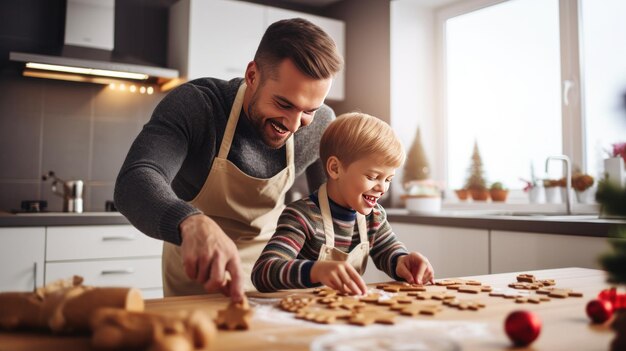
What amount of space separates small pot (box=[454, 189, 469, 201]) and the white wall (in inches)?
15.1

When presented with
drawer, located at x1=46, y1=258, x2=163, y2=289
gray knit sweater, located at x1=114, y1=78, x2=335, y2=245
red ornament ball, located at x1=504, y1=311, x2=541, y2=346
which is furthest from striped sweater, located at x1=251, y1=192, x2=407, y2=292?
drawer, located at x1=46, y1=258, x2=163, y2=289

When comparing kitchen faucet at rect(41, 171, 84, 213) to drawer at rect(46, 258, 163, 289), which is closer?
drawer at rect(46, 258, 163, 289)

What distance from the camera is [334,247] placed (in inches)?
53.5

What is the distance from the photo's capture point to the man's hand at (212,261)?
2.83 feet

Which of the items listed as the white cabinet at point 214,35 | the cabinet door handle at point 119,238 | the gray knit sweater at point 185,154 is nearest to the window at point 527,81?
the white cabinet at point 214,35

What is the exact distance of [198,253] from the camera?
882mm

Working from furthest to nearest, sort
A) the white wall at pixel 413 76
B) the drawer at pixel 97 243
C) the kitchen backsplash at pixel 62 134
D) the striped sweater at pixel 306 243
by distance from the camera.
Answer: the white wall at pixel 413 76 < the kitchen backsplash at pixel 62 134 < the drawer at pixel 97 243 < the striped sweater at pixel 306 243

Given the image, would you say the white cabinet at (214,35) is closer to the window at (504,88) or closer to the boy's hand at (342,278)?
the window at (504,88)

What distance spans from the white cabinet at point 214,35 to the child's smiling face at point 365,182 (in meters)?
2.11

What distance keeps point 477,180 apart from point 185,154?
2.25m

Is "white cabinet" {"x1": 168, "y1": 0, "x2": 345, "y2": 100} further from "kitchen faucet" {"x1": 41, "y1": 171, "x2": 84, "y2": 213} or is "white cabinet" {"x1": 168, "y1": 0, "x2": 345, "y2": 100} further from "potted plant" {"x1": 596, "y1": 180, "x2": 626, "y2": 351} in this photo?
"potted plant" {"x1": 596, "y1": 180, "x2": 626, "y2": 351}

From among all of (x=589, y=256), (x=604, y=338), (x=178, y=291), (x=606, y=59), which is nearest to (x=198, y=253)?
(x=604, y=338)

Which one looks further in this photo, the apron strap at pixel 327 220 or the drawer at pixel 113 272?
the drawer at pixel 113 272

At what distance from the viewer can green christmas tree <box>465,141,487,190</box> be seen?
321 cm
